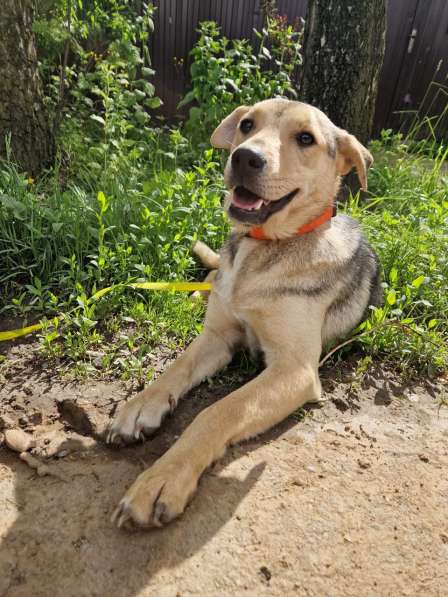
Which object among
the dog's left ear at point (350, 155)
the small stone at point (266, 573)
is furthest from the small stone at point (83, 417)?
the dog's left ear at point (350, 155)

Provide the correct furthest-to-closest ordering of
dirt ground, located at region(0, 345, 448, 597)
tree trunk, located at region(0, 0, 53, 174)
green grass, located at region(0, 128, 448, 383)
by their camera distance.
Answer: tree trunk, located at region(0, 0, 53, 174)
green grass, located at region(0, 128, 448, 383)
dirt ground, located at region(0, 345, 448, 597)

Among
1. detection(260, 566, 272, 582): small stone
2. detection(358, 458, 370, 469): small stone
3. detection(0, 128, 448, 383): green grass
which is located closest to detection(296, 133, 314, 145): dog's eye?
detection(0, 128, 448, 383): green grass

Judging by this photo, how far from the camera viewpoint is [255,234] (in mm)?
2734

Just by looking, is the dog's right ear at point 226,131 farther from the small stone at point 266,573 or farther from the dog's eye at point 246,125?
the small stone at point 266,573

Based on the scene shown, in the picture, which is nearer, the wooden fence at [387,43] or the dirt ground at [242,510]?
the dirt ground at [242,510]

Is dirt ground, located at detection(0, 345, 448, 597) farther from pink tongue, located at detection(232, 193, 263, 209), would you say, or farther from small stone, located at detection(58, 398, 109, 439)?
pink tongue, located at detection(232, 193, 263, 209)

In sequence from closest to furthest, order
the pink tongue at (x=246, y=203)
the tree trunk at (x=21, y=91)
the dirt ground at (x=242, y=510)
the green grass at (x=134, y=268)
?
1. the dirt ground at (x=242, y=510)
2. the pink tongue at (x=246, y=203)
3. the green grass at (x=134, y=268)
4. the tree trunk at (x=21, y=91)

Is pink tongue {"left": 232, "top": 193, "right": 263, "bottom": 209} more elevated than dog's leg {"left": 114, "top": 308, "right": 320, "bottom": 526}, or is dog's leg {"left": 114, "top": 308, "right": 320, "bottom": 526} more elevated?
pink tongue {"left": 232, "top": 193, "right": 263, "bottom": 209}

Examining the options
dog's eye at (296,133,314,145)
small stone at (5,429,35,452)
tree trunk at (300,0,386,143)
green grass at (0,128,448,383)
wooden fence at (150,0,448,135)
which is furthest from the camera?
wooden fence at (150,0,448,135)

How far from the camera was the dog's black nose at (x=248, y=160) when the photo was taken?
7.63ft

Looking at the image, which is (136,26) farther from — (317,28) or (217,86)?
(317,28)

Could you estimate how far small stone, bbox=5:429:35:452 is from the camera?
2.22 m

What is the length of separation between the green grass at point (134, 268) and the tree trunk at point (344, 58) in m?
1.27

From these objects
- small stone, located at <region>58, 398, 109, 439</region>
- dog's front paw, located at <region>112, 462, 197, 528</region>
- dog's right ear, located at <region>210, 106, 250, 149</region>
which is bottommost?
small stone, located at <region>58, 398, 109, 439</region>
